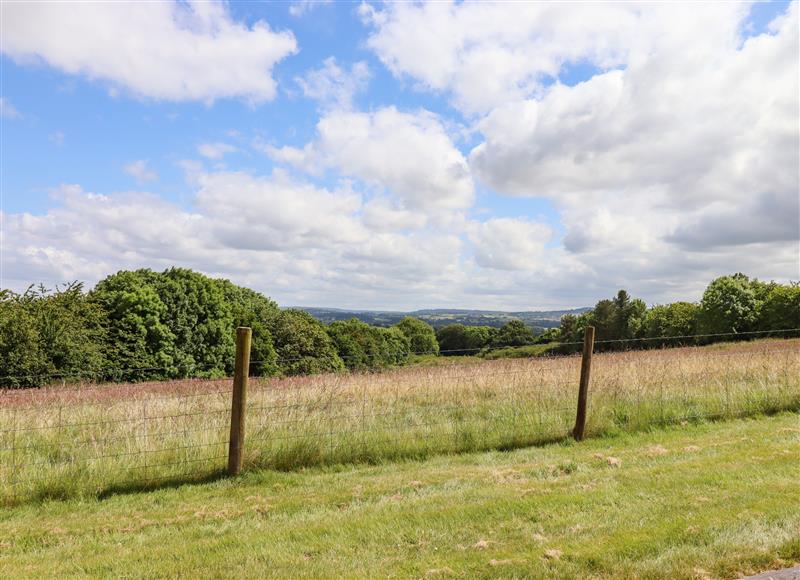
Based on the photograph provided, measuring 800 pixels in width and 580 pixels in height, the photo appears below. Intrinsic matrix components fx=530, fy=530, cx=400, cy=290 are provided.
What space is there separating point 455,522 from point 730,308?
203 ft

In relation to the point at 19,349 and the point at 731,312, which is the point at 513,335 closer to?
the point at 731,312

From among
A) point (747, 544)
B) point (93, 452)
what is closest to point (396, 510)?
point (747, 544)

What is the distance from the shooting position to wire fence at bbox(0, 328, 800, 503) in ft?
26.1

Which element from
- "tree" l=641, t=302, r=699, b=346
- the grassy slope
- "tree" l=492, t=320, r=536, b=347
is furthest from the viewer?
"tree" l=492, t=320, r=536, b=347

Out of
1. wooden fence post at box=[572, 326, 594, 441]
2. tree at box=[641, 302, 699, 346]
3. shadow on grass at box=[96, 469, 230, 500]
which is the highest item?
tree at box=[641, 302, 699, 346]

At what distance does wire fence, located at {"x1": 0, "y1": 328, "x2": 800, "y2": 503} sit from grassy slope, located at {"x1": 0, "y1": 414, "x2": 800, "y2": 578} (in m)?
0.60

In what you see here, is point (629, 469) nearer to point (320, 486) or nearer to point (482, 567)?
point (482, 567)

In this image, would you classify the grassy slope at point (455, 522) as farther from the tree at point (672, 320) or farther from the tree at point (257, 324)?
the tree at point (672, 320)

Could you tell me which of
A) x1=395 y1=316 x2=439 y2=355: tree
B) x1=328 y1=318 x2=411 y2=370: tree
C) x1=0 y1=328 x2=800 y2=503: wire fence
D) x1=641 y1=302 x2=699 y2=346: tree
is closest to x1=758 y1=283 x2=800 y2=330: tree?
x1=641 y1=302 x2=699 y2=346: tree

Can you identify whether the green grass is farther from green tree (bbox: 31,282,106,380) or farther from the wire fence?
green tree (bbox: 31,282,106,380)

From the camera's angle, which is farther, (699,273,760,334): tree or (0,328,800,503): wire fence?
(699,273,760,334): tree

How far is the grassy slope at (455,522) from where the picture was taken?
4.55 meters

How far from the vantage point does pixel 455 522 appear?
5.52m

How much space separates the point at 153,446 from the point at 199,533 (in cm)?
319
